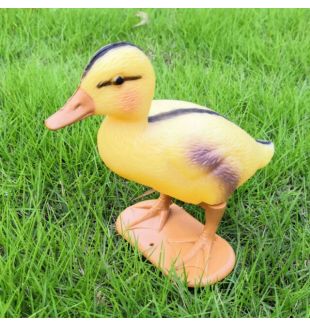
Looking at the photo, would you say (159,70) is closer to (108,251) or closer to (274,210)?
(274,210)

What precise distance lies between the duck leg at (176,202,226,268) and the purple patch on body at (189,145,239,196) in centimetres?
9

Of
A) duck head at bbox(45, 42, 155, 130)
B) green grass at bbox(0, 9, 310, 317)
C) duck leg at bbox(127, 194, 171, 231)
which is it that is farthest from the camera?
duck leg at bbox(127, 194, 171, 231)

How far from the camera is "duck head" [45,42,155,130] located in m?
0.87

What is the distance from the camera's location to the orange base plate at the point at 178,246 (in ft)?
3.41

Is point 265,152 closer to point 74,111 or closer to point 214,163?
point 214,163

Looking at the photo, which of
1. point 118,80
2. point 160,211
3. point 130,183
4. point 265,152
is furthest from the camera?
point 130,183

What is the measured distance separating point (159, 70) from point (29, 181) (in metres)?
0.69

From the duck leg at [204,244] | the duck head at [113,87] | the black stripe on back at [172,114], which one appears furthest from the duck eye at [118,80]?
the duck leg at [204,244]

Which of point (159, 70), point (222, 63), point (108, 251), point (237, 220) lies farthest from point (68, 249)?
point (222, 63)

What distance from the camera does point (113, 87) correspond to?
0.89 metres

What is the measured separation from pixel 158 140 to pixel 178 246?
0.30m

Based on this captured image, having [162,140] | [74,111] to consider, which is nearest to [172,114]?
[162,140]

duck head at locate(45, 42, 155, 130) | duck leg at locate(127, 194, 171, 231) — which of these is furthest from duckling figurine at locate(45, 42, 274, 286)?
duck leg at locate(127, 194, 171, 231)

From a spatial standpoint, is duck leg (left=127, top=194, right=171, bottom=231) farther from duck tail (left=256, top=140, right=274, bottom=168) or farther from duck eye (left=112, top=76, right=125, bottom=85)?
duck eye (left=112, top=76, right=125, bottom=85)
